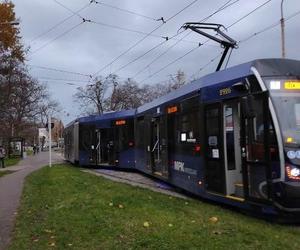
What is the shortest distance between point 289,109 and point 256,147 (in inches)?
37.5

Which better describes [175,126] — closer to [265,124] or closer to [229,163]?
[229,163]

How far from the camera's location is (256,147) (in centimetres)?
1130

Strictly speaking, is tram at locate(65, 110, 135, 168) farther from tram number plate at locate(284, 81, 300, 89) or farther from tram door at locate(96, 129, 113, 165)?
tram number plate at locate(284, 81, 300, 89)

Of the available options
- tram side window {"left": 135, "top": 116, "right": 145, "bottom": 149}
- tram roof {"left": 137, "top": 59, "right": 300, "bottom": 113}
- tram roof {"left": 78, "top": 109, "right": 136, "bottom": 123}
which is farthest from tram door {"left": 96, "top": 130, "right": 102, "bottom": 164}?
tram roof {"left": 137, "top": 59, "right": 300, "bottom": 113}

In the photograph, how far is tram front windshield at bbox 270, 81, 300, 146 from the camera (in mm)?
10820

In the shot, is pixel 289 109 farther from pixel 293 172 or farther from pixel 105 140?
pixel 105 140

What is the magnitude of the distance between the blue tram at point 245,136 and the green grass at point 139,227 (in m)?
0.55

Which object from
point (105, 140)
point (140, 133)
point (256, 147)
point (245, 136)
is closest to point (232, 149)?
point (245, 136)

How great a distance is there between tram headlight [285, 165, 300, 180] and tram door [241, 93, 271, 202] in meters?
0.37

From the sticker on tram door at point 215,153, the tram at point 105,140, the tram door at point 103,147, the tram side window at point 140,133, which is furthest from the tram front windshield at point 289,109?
the tram door at point 103,147

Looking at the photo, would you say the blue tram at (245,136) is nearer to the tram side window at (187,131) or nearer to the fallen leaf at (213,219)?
the tram side window at (187,131)

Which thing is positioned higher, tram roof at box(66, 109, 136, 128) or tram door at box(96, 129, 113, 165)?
tram roof at box(66, 109, 136, 128)

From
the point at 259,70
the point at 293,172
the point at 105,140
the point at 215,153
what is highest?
the point at 259,70

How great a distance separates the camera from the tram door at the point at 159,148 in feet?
Result: 62.5
